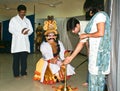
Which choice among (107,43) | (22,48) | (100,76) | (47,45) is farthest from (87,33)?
(22,48)

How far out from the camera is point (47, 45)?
4336 millimetres

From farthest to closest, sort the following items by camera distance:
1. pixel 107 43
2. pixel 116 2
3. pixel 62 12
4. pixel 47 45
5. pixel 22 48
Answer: pixel 62 12 < pixel 22 48 < pixel 47 45 < pixel 116 2 < pixel 107 43

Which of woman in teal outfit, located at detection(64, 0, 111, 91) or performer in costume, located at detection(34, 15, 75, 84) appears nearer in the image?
woman in teal outfit, located at detection(64, 0, 111, 91)

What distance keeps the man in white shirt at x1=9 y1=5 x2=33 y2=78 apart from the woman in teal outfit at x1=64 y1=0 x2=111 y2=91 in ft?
7.86

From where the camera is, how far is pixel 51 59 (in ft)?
14.2

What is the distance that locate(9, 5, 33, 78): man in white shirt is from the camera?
187 inches

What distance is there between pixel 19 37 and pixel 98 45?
8.49 feet

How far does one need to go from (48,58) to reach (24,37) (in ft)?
2.71

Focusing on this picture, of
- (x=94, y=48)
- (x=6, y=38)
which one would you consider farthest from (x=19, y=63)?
(x=6, y=38)

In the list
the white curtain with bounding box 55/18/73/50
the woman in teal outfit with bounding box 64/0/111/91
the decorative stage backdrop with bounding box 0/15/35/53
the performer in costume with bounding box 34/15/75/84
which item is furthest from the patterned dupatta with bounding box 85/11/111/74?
the decorative stage backdrop with bounding box 0/15/35/53

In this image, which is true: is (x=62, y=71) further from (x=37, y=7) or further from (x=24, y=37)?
(x=37, y=7)

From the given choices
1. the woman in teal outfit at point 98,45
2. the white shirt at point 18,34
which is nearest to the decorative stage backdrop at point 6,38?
the white shirt at point 18,34

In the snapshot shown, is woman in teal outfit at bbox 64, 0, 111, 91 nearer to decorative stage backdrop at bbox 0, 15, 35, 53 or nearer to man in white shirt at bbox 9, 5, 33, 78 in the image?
man in white shirt at bbox 9, 5, 33, 78

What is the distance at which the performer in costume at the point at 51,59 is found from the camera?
4.32 m
